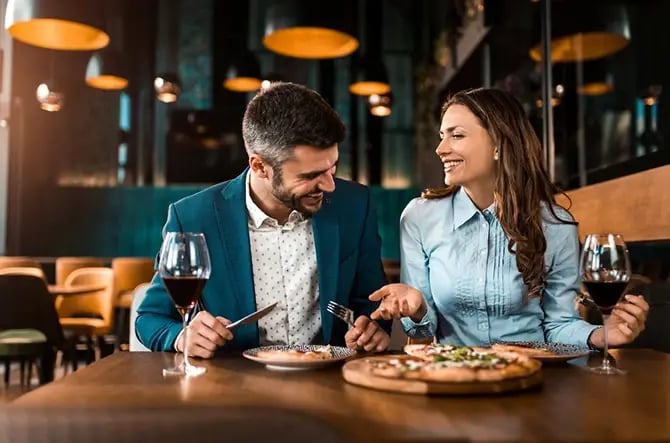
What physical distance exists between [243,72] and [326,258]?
19.5 feet

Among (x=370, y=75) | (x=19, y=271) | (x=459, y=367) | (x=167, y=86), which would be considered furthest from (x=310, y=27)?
(x=167, y=86)

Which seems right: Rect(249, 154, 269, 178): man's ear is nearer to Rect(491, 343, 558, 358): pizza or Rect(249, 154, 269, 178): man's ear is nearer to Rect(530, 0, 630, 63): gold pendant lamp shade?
Rect(491, 343, 558, 358): pizza

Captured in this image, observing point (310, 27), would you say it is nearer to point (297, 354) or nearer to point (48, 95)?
point (297, 354)

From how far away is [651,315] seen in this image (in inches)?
77.0

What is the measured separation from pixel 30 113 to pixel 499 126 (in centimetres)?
922

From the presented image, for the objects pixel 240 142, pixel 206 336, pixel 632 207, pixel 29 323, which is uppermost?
pixel 240 142

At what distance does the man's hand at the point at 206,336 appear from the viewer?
4.57 feet

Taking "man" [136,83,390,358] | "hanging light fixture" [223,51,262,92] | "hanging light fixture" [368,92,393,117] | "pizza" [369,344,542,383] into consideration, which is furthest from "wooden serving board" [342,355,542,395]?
"hanging light fixture" [368,92,393,117]

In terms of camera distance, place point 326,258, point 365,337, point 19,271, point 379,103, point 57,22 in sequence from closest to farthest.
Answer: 1. point 365,337
2. point 326,258
3. point 57,22
4. point 19,271
5. point 379,103

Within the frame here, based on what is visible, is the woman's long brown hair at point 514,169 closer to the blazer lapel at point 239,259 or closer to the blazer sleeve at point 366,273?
the blazer sleeve at point 366,273

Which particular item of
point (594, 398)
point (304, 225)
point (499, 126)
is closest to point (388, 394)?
point (594, 398)

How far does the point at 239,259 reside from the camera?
1.74 m

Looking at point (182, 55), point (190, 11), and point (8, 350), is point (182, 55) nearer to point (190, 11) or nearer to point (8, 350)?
point (190, 11)

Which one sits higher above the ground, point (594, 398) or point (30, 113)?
point (30, 113)
